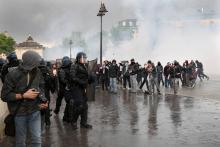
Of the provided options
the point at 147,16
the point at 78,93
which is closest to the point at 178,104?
the point at 78,93

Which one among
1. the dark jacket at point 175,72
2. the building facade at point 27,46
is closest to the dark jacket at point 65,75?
the dark jacket at point 175,72

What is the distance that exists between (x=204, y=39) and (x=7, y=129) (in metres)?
61.3

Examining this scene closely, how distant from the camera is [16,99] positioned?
6742mm

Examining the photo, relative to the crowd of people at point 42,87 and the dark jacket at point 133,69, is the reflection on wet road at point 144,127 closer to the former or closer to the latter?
the crowd of people at point 42,87

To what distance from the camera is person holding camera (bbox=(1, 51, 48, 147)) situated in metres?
6.80

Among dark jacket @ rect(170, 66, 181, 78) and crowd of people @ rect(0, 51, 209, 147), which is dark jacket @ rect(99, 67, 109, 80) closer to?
crowd of people @ rect(0, 51, 209, 147)

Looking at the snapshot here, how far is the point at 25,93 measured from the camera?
6727mm

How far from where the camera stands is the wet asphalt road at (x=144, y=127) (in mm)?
10141

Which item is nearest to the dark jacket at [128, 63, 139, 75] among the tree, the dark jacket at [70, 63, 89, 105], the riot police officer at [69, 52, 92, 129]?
the riot police officer at [69, 52, 92, 129]

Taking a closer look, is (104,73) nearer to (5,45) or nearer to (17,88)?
(17,88)

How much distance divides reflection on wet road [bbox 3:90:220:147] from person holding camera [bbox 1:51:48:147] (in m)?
2.96

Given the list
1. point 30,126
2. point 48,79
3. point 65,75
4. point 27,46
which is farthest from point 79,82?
point 27,46

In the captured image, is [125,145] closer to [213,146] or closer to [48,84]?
[213,146]

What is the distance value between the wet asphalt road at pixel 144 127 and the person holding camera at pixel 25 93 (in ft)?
9.73
